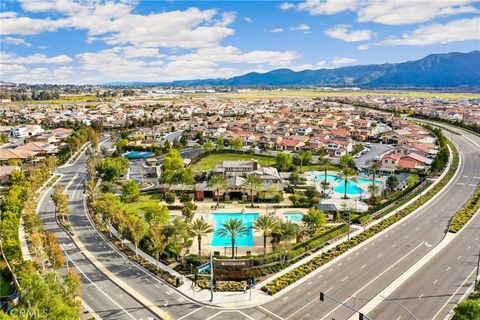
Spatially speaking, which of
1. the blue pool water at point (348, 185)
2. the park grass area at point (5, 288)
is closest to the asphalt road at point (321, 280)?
the park grass area at point (5, 288)

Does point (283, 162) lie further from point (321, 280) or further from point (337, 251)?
point (321, 280)

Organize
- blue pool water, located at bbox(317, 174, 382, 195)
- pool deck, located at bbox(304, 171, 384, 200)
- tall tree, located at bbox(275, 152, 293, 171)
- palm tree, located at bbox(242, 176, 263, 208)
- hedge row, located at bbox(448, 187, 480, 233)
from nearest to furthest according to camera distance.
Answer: hedge row, located at bbox(448, 187, 480, 233) < palm tree, located at bbox(242, 176, 263, 208) < pool deck, located at bbox(304, 171, 384, 200) < blue pool water, located at bbox(317, 174, 382, 195) < tall tree, located at bbox(275, 152, 293, 171)

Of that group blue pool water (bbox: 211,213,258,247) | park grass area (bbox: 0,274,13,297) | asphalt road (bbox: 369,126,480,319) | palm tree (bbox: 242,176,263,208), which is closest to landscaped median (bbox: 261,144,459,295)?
asphalt road (bbox: 369,126,480,319)

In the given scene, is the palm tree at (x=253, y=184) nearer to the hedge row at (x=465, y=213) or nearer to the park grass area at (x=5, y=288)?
the hedge row at (x=465, y=213)

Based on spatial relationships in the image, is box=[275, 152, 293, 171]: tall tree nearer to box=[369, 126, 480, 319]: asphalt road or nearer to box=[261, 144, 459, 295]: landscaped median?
box=[261, 144, 459, 295]: landscaped median

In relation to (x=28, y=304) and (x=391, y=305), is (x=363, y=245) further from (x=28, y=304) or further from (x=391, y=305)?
→ (x=28, y=304)

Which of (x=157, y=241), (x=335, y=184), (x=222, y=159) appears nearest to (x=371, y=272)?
(x=157, y=241)
